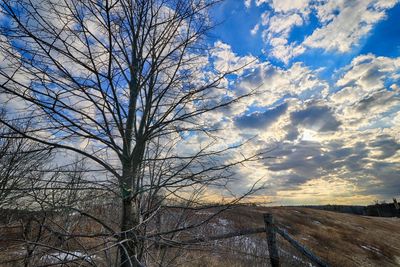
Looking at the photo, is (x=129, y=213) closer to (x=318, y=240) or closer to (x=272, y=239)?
(x=272, y=239)

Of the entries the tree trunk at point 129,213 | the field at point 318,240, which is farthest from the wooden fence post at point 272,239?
the tree trunk at point 129,213

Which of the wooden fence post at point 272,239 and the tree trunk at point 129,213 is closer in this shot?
the tree trunk at point 129,213

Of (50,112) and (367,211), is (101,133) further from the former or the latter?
(367,211)

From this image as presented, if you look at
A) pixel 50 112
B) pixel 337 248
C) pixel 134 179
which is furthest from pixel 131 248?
pixel 337 248

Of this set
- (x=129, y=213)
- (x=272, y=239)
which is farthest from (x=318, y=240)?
(x=129, y=213)

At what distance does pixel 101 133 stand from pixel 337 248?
2284cm

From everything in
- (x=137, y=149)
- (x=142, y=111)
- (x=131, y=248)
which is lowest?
(x=131, y=248)

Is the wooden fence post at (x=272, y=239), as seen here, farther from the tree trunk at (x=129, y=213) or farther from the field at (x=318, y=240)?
the tree trunk at (x=129, y=213)

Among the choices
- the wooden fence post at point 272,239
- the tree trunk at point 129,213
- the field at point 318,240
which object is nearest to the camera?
the tree trunk at point 129,213

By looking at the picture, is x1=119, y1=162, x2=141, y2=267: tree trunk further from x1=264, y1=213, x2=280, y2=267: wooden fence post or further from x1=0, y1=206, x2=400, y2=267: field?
x1=0, y1=206, x2=400, y2=267: field

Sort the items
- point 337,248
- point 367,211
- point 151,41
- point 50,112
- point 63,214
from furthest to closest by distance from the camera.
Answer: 1. point 367,211
2. point 337,248
3. point 151,41
4. point 63,214
5. point 50,112

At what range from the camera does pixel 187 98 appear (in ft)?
10.3

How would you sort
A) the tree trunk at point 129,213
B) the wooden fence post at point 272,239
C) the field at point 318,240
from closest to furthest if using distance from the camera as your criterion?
the tree trunk at point 129,213 → the wooden fence post at point 272,239 → the field at point 318,240

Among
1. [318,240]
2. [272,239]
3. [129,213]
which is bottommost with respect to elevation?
[318,240]
